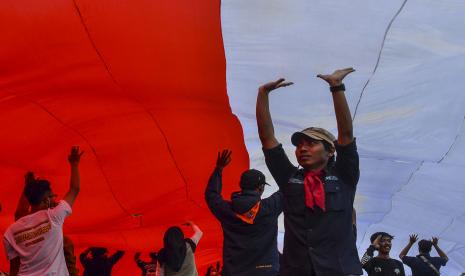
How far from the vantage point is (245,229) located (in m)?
4.04

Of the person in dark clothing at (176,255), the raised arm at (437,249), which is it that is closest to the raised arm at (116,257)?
the person in dark clothing at (176,255)

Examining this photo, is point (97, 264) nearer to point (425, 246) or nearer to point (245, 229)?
point (245, 229)

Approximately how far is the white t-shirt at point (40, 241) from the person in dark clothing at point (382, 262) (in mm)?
3102

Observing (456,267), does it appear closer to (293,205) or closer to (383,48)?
(383,48)

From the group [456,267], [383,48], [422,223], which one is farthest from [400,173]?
[456,267]

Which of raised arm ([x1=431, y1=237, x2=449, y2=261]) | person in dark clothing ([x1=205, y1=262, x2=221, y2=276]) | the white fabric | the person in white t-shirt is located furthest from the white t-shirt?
raised arm ([x1=431, y1=237, x2=449, y2=261])

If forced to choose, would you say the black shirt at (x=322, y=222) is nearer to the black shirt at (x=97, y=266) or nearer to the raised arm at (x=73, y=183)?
the raised arm at (x=73, y=183)

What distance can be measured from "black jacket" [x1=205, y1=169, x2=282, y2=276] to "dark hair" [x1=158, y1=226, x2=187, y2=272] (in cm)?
81

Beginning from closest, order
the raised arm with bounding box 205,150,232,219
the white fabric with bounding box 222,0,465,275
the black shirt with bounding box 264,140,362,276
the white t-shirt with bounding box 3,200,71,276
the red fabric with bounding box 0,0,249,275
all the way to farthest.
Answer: the black shirt with bounding box 264,140,362,276
the white t-shirt with bounding box 3,200,71,276
the raised arm with bounding box 205,150,232,219
the red fabric with bounding box 0,0,249,275
the white fabric with bounding box 222,0,465,275

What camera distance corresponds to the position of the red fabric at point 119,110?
4.27 meters

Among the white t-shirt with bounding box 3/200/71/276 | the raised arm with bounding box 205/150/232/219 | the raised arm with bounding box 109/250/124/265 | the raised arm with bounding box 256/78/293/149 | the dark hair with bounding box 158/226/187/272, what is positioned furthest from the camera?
the raised arm with bounding box 109/250/124/265

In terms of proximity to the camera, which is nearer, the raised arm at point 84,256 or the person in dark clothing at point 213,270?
the raised arm at point 84,256

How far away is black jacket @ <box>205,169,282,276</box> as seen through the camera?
156 inches

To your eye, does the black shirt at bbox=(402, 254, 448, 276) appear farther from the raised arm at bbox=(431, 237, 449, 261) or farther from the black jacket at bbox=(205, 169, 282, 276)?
the black jacket at bbox=(205, 169, 282, 276)
